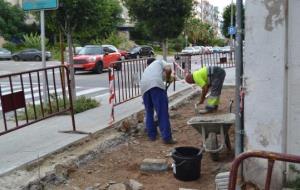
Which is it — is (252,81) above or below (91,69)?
above

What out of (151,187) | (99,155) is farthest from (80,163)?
(151,187)

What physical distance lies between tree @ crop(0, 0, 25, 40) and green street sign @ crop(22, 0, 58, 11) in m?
46.0

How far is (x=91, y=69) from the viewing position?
973 inches

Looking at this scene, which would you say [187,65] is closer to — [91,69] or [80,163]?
[91,69]

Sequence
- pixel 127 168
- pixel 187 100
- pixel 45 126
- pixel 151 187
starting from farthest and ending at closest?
1. pixel 187 100
2. pixel 45 126
3. pixel 127 168
4. pixel 151 187

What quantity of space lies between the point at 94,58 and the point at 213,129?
19046 mm

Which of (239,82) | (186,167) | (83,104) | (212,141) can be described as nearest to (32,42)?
(83,104)

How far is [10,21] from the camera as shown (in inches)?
2151

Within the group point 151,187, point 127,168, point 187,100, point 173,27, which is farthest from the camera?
point 173,27

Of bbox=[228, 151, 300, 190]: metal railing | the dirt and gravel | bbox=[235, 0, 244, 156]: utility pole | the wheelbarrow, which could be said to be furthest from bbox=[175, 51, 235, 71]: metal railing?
bbox=[228, 151, 300, 190]: metal railing

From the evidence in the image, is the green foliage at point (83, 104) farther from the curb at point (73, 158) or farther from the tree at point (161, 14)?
the tree at point (161, 14)

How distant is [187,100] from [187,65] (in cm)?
706

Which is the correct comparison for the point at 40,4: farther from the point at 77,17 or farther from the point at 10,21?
the point at 10,21

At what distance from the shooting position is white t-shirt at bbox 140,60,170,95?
24.8 ft
